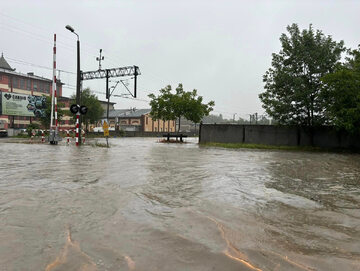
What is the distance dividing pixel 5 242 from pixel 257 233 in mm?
2493

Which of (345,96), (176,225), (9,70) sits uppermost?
(9,70)

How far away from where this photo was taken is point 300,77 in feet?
63.4

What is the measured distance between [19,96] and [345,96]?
1715 inches

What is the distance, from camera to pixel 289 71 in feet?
64.5

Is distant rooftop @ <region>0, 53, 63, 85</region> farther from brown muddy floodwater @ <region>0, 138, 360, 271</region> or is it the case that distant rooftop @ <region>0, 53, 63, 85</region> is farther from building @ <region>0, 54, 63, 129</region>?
brown muddy floodwater @ <region>0, 138, 360, 271</region>

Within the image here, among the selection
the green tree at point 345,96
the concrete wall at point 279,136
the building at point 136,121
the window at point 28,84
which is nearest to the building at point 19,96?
the window at point 28,84

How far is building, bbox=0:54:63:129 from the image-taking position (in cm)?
4253

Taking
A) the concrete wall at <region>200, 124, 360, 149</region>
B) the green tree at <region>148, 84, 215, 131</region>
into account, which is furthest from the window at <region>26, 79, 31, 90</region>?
the concrete wall at <region>200, 124, 360, 149</region>

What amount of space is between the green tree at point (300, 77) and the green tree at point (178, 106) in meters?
9.20

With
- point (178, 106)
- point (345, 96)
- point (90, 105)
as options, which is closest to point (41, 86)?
point (90, 105)

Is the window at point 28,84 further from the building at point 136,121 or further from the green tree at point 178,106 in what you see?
the green tree at point 178,106

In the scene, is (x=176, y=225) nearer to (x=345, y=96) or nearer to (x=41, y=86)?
(x=345, y=96)

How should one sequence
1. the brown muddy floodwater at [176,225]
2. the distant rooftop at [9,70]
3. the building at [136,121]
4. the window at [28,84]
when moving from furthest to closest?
the building at [136,121] < the window at [28,84] < the distant rooftop at [9,70] < the brown muddy floodwater at [176,225]

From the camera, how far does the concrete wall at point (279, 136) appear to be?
20.5m
